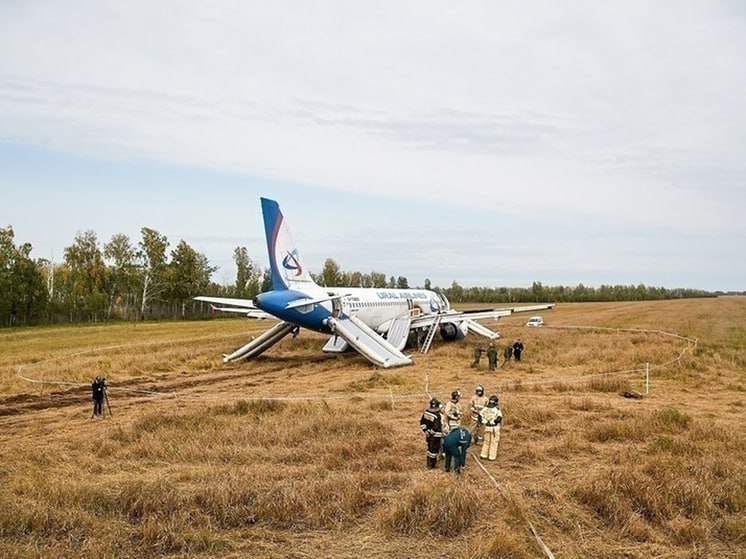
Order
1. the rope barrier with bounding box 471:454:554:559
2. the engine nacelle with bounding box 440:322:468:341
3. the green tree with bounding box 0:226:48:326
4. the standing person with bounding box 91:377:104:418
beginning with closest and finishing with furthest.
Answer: the rope barrier with bounding box 471:454:554:559 < the standing person with bounding box 91:377:104:418 < the engine nacelle with bounding box 440:322:468:341 < the green tree with bounding box 0:226:48:326

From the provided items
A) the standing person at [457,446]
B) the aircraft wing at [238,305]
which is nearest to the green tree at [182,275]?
the aircraft wing at [238,305]

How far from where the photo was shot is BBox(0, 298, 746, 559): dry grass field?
28.5 feet

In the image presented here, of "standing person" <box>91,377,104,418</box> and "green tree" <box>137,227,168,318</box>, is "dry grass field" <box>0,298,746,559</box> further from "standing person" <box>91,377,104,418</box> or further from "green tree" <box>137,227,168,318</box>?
"green tree" <box>137,227,168,318</box>

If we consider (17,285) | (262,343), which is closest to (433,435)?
(262,343)

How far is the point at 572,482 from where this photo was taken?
11.2 metres

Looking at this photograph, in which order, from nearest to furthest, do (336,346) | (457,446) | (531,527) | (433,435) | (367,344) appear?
(531,527)
(457,446)
(433,435)
(367,344)
(336,346)

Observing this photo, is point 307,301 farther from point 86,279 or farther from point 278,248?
point 86,279

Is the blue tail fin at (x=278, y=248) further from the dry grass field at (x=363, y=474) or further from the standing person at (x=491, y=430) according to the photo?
the standing person at (x=491, y=430)

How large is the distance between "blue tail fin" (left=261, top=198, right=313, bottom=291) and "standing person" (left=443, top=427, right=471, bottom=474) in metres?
19.3

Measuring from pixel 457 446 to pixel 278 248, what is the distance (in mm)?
20354

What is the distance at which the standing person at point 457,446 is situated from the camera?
11828 millimetres

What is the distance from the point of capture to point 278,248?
30.6 metres

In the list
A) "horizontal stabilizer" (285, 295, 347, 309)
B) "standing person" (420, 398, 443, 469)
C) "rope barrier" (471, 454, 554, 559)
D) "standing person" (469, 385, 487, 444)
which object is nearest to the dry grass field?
"rope barrier" (471, 454, 554, 559)

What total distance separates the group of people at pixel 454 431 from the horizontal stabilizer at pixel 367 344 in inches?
631
